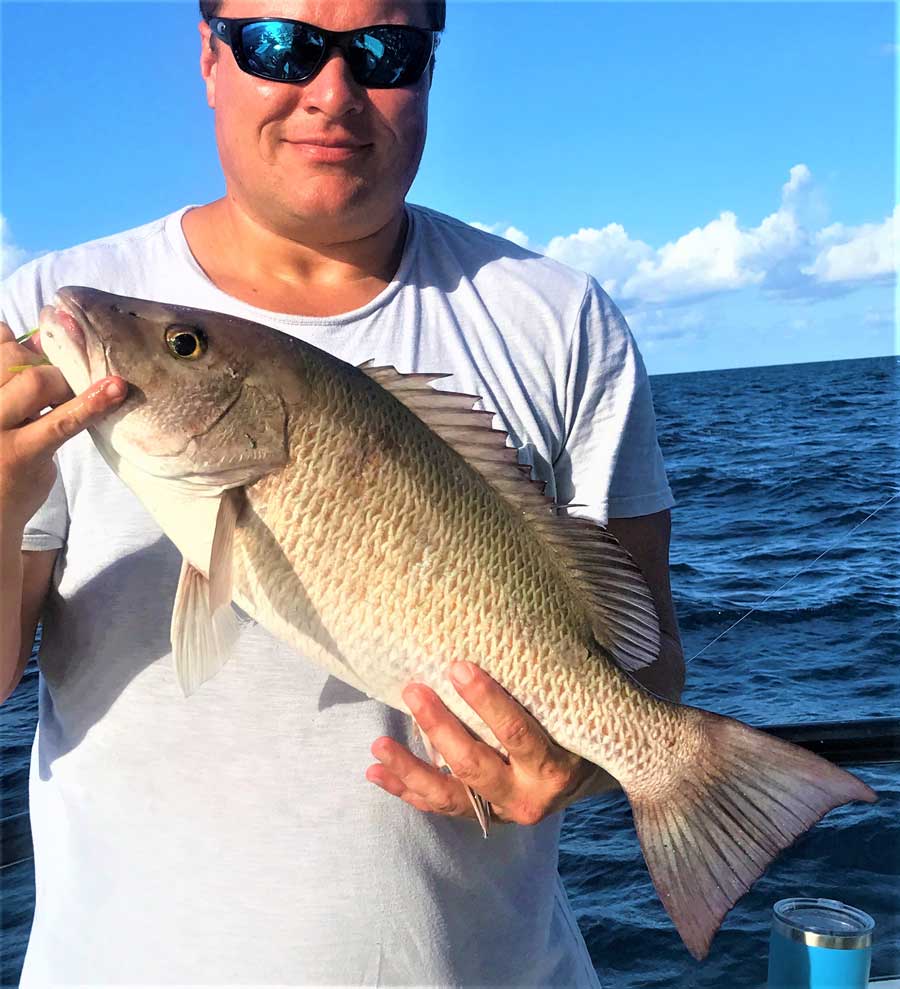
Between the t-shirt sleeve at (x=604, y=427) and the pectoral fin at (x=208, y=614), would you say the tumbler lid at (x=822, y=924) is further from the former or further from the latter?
the pectoral fin at (x=208, y=614)

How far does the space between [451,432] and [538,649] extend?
0.43m

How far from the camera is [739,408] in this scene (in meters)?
47.6

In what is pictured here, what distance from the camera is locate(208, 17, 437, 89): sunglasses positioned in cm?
192

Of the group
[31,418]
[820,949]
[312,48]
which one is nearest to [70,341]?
[31,418]

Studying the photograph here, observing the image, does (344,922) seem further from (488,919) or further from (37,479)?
(37,479)

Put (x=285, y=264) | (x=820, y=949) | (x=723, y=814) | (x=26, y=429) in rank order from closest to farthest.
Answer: (x=26, y=429) < (x=723, y=814) < (x=285, y=264) < (x=820, y=949)

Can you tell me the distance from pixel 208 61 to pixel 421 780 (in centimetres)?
150

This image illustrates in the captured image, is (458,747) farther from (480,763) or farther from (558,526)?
(558,526)

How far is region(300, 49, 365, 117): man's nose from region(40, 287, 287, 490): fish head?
0.46 metres

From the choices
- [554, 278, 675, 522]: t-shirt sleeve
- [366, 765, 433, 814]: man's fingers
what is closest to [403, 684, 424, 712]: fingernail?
[366, 765, 433, 814]: man's fingers

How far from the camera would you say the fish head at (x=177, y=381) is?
67.6 inches

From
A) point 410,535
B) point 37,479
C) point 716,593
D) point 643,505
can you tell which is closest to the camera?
point 37,479

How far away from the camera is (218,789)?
195 cm

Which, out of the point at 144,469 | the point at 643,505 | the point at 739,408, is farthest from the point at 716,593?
the point at 739,408
